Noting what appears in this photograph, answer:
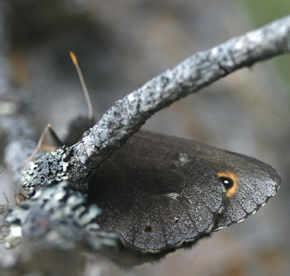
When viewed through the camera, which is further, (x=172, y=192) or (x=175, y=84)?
(x=172, y=192)

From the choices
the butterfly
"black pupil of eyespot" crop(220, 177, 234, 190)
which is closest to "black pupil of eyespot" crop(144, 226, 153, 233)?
the butterfly

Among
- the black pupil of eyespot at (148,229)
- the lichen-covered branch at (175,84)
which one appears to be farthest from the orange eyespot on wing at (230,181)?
the lichen-covered branch at (175,84)

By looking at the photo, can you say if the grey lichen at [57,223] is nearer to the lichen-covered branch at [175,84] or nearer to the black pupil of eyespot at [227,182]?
the lichen-covered branch at [175,84]

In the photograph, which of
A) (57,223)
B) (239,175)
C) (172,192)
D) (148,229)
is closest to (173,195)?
(172,192)

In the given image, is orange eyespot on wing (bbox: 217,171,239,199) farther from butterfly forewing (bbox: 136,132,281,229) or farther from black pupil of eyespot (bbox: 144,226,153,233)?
black pupil of eyespot (bbox: 144,226,153,233)

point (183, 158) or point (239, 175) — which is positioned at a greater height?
point (183, 158)

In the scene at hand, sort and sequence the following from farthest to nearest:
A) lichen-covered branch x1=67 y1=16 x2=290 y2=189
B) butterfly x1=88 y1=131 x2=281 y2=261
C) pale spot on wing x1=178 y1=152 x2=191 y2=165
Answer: pale spot on wing x1=178 y1=152 x2=191 y2=165, butterfly x1=88 y1=131 x2=281 y2=261, lichen-covered branch x1=67 y1=16 x2=290 y2=189

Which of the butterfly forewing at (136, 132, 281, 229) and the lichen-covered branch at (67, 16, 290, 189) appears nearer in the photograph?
the lichen-covered branch at (67, 16, 290, 189)

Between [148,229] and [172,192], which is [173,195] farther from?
[148,229]
